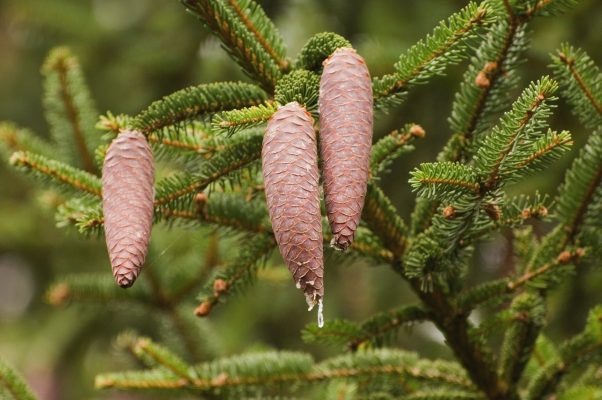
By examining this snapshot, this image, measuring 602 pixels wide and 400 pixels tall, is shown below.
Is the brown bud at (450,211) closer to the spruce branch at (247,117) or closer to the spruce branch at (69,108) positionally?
the spruce branch at (247,117)

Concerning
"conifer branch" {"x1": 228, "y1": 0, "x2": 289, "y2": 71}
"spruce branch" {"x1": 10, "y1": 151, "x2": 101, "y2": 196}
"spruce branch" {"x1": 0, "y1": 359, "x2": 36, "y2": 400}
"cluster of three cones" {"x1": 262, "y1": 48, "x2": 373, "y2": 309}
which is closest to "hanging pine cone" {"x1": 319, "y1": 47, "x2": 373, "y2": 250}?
"cluster of three cones" {"x1": 262, "y1": 48, "x2": 373, "y2": 309}

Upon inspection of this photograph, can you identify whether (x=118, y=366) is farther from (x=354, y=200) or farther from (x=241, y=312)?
(x=354, y=200)

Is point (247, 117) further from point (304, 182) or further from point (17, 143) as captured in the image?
point (17, 143)

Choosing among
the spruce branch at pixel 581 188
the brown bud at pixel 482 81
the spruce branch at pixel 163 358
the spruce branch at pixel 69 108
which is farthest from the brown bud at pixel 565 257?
the spruce branch at pixel 69 108

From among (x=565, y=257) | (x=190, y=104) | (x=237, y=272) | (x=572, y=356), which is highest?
(x=190, y=104)

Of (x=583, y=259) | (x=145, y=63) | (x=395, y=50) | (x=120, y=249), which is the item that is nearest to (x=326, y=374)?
(x=583, y=259)

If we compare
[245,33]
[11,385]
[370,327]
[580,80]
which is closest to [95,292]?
[11,385]
